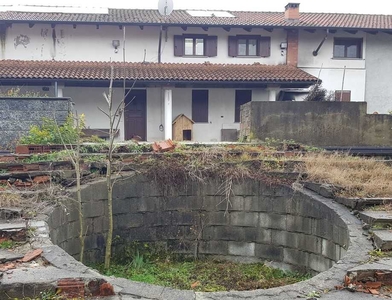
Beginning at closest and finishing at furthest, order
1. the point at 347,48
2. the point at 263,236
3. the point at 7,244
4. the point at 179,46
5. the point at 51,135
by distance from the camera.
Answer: the point at 7,244 < the point at 263,236 < the point at 51,135 < the point at 179,46 < the point at 347,48

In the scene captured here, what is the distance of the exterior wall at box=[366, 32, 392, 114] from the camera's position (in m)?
18.8

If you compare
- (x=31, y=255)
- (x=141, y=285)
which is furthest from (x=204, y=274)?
(x=31, y=255)

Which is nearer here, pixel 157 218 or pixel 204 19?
pixel 157 218

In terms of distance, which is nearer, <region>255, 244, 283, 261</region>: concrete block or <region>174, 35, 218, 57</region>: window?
<region>255, 244, 283, 261</region>: concrete block

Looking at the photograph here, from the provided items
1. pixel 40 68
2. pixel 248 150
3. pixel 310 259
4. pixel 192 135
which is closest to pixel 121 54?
pixel 40 68

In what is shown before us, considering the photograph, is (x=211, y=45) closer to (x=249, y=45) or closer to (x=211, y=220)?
(x=249, y=45)

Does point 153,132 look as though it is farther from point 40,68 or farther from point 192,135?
point 40,68

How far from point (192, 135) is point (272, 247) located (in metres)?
9.96

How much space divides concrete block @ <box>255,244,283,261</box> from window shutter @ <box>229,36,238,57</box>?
12.2m

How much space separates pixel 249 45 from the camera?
18.2 metres

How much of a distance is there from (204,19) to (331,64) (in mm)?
6428

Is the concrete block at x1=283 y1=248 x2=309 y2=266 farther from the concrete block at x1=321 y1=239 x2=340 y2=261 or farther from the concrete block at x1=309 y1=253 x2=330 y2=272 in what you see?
the concrete block at x1=321 y1=239 x2=340 y2=261

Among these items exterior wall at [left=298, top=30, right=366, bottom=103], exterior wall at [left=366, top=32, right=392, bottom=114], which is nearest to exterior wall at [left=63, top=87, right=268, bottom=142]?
exterior wall at [left=298, top=30, right=366, bottom=103]

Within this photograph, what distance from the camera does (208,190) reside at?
301 inches
